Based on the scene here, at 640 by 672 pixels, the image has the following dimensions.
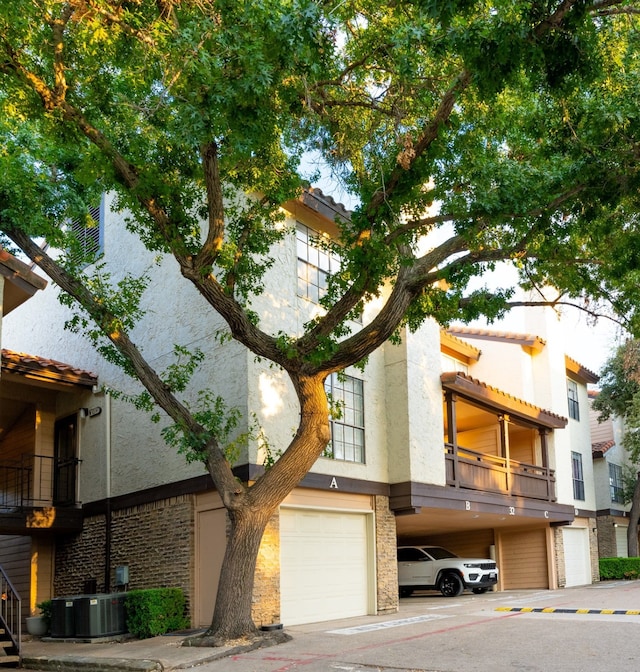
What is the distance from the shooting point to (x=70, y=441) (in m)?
19.5

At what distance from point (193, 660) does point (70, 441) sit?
9.75m

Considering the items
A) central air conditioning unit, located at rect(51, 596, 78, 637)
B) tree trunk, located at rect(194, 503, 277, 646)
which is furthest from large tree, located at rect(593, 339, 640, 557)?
central air conditioning unit, located at rect(51, 596, 78, 637)

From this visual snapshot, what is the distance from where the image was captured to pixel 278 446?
50.4ft

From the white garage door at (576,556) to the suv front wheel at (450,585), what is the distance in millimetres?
5081

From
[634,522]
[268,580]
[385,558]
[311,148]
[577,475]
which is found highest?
[311,148]

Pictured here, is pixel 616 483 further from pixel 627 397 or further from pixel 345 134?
pixel 345 134

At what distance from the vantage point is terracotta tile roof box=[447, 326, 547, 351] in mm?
25875

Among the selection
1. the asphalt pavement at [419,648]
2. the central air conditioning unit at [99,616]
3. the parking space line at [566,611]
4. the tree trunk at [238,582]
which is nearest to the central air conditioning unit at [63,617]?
the central air conditioning unit at [99,616]

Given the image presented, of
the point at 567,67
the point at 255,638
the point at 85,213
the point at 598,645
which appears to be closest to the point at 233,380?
the point at 85,213

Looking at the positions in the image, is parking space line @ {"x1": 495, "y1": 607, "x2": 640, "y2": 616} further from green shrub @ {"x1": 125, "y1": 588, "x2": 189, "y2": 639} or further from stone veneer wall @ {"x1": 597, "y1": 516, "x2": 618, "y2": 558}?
stone veneer wall @ {"x1": 597, "y1": 516, "x2": 618, "y2": 558}

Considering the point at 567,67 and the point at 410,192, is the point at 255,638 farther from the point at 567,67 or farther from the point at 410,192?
the point at 567,67

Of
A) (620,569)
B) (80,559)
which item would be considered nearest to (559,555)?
(620,569)

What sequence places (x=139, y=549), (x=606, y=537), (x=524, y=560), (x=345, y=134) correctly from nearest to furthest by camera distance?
1. (x=345, y=134)
2. (x=139, y=549)
3. (x=524, y=560)
4. (x=606, y=537)

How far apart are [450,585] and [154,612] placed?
408 inches
